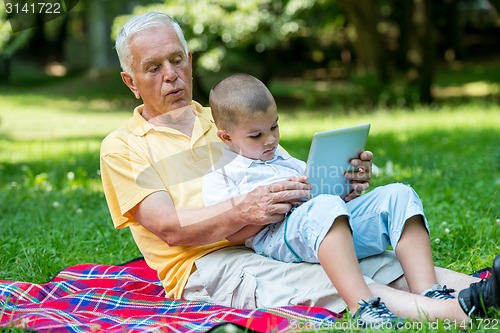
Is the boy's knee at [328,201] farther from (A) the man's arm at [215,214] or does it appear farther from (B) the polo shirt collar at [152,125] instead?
(B) the polo shirt collar at [152,125]

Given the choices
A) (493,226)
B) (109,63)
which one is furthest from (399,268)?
(109,63)

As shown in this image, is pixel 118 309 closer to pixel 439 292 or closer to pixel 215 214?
pixel 215 214

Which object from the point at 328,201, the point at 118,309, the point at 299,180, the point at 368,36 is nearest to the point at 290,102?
the point at 368,36

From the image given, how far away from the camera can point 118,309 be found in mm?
3406

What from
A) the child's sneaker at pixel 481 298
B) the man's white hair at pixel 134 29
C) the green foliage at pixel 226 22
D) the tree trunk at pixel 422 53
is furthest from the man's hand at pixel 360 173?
the green foliage at pixel 226 22

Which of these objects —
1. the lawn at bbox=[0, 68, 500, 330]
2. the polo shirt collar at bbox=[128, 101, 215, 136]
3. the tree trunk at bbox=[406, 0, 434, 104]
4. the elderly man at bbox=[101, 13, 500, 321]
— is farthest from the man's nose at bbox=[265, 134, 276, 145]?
the tree trunk at bbox=[406, 0, 434, 104]

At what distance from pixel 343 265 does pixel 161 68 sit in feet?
4.11

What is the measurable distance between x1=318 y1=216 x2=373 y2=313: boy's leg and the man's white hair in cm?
120

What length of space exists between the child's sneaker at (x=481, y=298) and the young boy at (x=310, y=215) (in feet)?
0.49

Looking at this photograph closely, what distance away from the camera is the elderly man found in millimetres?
3115

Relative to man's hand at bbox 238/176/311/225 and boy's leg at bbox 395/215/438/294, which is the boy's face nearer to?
man's hand at bbox 238/176/311/225

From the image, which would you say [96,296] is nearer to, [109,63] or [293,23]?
[293,23]

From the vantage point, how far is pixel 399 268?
3299mm

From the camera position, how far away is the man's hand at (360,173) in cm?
335
